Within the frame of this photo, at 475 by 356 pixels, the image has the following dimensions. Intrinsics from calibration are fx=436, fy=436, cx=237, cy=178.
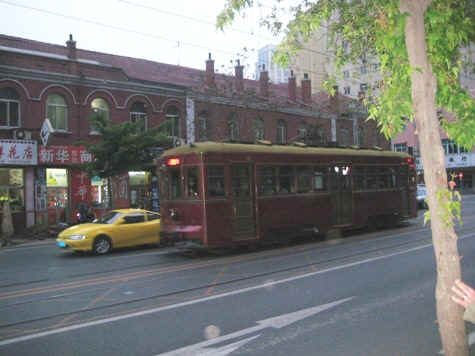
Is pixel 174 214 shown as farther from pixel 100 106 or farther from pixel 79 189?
pixel 100 106

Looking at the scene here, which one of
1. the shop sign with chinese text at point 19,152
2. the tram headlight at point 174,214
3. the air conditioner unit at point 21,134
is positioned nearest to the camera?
the tram headlight at point 174,214

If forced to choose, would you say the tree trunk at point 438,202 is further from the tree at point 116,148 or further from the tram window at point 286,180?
the tree at point 116,148

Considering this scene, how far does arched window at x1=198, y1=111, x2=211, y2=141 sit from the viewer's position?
27.7 meters

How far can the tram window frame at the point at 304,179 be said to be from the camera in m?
14.2

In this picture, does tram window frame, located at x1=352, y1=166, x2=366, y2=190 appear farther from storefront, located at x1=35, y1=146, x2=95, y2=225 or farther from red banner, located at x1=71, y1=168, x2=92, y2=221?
red banner, located at x1=71, y1=168, x2=92, y2=221

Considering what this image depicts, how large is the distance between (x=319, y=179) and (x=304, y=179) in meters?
0.71

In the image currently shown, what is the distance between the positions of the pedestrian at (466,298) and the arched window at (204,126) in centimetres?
2488

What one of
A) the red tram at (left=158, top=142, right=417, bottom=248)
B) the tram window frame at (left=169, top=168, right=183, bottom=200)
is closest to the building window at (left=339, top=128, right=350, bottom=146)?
the red tram at (left=158, top=142, right=417, bottom=248)

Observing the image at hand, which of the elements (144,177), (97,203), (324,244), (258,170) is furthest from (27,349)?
(144,177)

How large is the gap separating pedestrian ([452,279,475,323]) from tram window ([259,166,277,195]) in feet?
32.1

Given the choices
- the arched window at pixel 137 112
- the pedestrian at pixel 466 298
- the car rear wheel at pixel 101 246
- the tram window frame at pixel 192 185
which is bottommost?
the car rear wheel at pixel 101 246

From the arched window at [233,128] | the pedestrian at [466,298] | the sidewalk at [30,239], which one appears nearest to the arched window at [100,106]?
the sidewalk at [30,239]

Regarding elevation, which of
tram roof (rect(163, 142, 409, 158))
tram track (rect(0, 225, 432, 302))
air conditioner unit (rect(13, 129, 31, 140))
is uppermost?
air conditioner unit (rect(13, 129, 31, 140))

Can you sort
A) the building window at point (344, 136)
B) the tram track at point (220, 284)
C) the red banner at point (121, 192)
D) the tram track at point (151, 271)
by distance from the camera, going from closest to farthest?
1. the tram track at point (220, 284)
2. the tram track at point (151, 271)
3. the red banner at point (121, 192)
4. the building window at point (344, 136)
